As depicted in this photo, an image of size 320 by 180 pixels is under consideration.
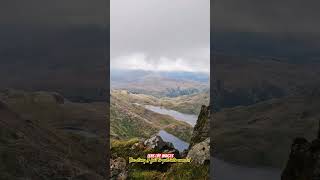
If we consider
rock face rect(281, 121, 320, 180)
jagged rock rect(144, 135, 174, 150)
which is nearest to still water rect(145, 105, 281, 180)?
jagged rock rect(144, 135, 174, 150)

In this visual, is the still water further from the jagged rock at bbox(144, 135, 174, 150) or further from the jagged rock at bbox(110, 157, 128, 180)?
the jagged rock at bbox(110, 157, 128, 180)

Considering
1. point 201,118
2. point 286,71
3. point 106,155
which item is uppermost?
point 286,71

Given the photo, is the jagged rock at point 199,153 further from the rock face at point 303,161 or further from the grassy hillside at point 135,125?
the rock face at point 303,161

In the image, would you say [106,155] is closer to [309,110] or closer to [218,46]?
[218,46]

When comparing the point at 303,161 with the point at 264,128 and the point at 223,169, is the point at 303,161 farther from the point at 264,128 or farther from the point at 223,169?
the point at 223,169

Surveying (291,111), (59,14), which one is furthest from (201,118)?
(59,14)

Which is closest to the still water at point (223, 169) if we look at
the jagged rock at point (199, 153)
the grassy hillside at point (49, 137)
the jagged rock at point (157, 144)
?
the jagged rock at point (157, 144)
